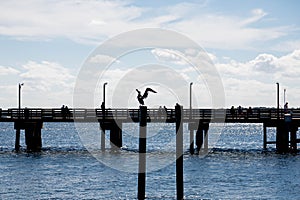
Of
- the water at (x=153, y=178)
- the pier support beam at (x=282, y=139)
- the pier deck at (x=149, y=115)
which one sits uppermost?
the pier deck at (x=149, y=115)

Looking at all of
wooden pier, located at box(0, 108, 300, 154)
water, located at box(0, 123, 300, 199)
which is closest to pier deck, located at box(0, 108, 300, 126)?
wooden pier, located at box(0, 108, 300, 154)

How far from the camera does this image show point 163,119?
171 feet

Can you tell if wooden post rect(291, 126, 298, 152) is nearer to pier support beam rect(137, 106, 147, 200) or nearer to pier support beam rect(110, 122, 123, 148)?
pier support beam rect(110, 122, 123, 148)

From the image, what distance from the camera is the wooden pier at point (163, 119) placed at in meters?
52.2

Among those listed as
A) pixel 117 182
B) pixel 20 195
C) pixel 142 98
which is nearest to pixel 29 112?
pixel 117 182

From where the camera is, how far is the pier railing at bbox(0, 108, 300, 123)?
5270cm

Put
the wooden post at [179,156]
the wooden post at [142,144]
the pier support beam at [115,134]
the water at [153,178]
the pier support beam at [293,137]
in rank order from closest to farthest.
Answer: the wooden post at [179,156]
the wooden post at [142,144]
the water at [153,178]
the pier support beam at [293,137]
the pier support beam at [115,134]

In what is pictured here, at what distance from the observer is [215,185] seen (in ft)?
117

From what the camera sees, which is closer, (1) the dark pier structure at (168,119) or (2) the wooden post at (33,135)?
(1) the dark pier structure at (168,119)

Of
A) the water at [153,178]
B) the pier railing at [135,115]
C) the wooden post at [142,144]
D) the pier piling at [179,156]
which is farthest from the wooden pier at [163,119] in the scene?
the pier piling at [179,156]

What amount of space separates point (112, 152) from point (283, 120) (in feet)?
47.7

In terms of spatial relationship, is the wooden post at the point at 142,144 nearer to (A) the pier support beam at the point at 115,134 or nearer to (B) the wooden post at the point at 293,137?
(A) the pier support beam at the point at 115,134

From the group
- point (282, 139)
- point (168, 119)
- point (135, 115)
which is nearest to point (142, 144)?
point (168, 119)

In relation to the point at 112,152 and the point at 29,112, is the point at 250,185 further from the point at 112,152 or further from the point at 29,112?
the point at 29,112
